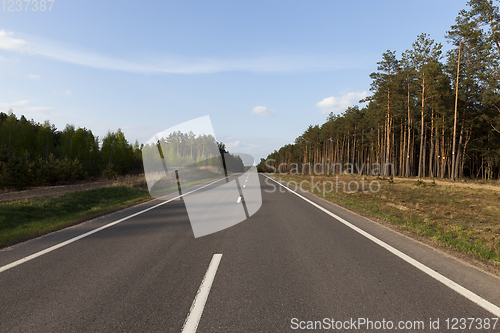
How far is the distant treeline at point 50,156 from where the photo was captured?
27.0 m

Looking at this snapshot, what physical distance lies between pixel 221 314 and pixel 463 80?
143 ft

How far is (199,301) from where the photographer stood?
10.9 feet

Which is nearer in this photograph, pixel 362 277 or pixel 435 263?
pixel 362 277

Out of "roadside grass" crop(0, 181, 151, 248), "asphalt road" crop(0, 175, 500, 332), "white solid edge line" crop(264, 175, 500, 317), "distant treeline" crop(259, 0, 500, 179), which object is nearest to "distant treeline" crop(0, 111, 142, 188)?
"roadside grass" crop(0, 181, 151, 248)

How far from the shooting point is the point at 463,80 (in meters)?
34.6

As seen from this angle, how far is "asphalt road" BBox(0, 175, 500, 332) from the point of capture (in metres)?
2.96

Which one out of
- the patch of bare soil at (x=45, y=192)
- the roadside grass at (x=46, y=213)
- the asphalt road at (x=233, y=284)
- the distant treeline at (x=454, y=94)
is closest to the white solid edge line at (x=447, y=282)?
the asphalt road at (x=233, y=284)

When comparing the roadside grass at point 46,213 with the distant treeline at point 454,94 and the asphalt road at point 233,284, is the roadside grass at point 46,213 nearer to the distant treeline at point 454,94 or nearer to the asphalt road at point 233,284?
the asphalt road at point 233,284

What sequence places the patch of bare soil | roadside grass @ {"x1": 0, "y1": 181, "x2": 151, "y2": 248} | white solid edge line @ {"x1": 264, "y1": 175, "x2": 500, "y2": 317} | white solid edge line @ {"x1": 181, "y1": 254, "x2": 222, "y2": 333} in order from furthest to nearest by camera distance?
the patch of bare soil
roadside grass @ {"x1": 0, "y1": 181, "x2": 151, "y2": 248}
white solid edge line @ {"x1": 264, "y1": 175, "x2": 500, "y2": 317}
white solid edge line @ {"x1": 181, "y1": 254, "x2": 222, "y2": 333}

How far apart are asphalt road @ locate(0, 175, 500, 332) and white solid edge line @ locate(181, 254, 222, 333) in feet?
0.19

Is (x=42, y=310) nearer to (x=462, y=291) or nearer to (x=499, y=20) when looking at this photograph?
(x=462, y=291)

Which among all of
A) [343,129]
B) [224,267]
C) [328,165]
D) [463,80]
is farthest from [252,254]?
[328,165]

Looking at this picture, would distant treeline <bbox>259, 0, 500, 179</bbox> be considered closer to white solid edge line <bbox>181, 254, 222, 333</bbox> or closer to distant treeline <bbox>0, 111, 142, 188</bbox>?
white solid edge line <bbox>181, 254, 222, 333</bbox>

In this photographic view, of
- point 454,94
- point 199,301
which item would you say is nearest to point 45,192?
point 199,301
